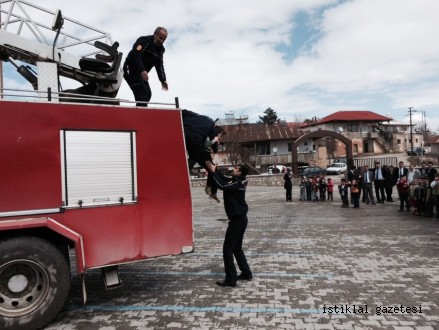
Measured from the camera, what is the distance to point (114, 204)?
→ 16.6ft

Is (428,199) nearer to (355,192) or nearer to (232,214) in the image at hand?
(355,192)

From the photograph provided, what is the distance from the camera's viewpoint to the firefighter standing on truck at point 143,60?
607cm

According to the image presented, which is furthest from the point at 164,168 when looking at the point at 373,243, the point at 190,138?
the point at 373,243

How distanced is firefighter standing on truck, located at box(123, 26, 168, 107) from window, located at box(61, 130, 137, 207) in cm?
121

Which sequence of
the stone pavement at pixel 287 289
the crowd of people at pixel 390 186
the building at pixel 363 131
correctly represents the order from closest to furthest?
the stone pavement at pixel 287 289
the crowd of people at pixel 390 186
the building at pixel 363 131

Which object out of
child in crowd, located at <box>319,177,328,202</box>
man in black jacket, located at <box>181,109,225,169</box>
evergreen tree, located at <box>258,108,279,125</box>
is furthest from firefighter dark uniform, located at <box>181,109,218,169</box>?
evergreen tree, located at <box>258,108,279,125</box>

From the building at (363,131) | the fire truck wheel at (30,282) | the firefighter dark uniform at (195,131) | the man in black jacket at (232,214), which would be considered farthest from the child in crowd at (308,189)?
the building at (363,131)

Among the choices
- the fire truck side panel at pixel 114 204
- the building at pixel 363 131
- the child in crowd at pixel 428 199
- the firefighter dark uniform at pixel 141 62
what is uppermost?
the building at pixel 363 131

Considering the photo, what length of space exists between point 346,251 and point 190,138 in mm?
5001

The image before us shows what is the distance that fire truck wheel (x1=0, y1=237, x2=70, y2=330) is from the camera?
4.48 m

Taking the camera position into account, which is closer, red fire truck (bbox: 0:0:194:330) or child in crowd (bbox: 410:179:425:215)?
red fire truck (bbox: 0:0:194:330)

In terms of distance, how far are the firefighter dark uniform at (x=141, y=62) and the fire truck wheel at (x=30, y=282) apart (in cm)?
273

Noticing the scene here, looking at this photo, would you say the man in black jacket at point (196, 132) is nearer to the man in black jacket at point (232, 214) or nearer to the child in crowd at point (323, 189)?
the man in black jacket at point (232, 214)

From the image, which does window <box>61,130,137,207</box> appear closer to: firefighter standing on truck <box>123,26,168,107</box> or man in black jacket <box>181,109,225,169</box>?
man in black jacket <box>181,109,225,169</box>
